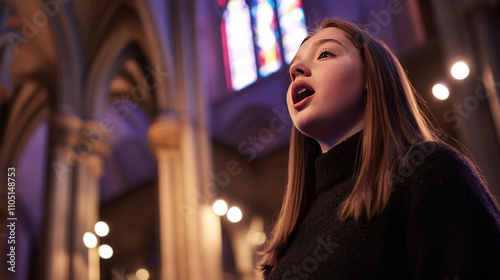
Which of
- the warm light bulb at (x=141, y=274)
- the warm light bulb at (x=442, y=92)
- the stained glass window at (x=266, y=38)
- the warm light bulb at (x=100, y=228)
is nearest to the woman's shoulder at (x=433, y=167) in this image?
the warm light bulb at (x=442, y=92)

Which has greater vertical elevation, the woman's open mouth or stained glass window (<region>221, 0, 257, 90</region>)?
stained glass window (<region>221, 0, 257, 90</region>)

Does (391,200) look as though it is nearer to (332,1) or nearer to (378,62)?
(378,62)

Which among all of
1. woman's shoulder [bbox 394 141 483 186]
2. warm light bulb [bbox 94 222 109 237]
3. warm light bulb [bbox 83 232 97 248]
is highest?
warm light bulb [bbox 94 222 109 237]

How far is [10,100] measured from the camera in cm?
1327

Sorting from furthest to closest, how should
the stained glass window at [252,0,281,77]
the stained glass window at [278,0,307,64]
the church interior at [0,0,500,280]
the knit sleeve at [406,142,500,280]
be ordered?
1. the stained glass window at [252,0,281,77]
2. the stained glass window at [278,0,307,64]
3. the church interior at [0,0,500,280]
4. the knit sleeve at [406,142,500,280]

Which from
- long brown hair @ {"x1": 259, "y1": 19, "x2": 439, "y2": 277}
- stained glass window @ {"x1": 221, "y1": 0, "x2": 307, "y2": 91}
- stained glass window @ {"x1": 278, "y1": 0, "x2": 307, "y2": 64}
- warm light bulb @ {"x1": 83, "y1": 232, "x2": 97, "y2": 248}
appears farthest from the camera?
stained glass window @ {"x1": 221, "y1": 0, "x2": 307, "y2": 91}

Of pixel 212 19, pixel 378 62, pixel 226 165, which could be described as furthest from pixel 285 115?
pixel 378 62

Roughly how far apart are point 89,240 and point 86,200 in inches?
31.1

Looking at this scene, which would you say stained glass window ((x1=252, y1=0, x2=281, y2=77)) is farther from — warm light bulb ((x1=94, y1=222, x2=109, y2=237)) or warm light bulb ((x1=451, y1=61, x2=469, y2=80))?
warm light bulb ((x1=451, y1=61, x2=469, y2=80))

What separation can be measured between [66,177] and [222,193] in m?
3.73

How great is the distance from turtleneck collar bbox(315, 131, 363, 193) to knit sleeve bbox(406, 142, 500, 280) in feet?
0.68

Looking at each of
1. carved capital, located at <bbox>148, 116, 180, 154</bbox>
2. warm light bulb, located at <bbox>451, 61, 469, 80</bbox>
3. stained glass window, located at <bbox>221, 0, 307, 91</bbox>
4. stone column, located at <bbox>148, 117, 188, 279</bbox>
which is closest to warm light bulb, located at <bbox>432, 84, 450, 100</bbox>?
warm light bulb, located at <bbox>451, 61, 469, 80</bbox>

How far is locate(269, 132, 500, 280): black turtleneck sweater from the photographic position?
0.99m

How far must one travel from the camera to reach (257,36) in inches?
648
